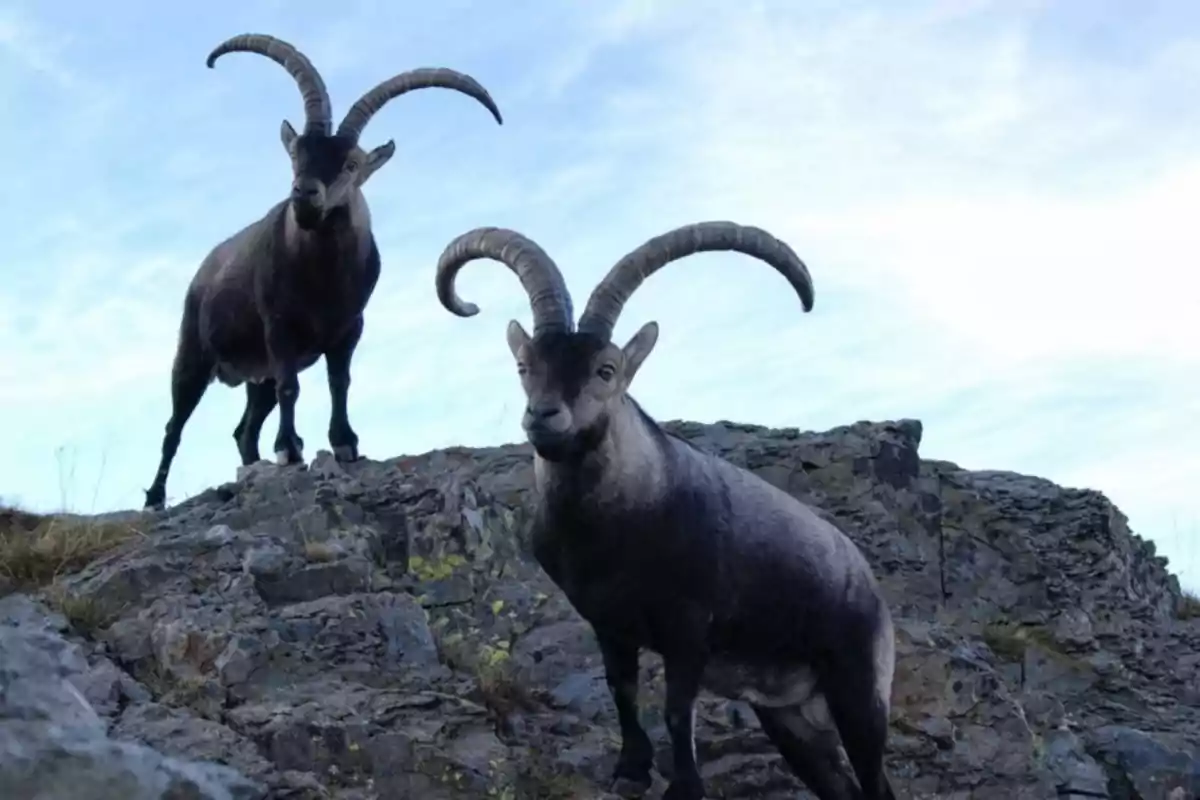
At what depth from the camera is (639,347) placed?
7086 millimetres

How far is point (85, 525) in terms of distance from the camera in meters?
9.87

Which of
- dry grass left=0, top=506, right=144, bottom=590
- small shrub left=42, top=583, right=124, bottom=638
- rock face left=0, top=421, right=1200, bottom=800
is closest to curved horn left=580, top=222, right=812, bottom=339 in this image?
rock face left=0, top=421, right=1200, bottom=800

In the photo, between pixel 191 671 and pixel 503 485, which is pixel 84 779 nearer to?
pixel 191 671

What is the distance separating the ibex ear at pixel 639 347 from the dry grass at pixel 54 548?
4041 mm

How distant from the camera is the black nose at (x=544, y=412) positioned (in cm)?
633

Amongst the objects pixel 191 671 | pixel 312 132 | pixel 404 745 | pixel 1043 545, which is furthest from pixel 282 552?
pixel 1043 545

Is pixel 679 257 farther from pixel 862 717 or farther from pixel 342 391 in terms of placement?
pixel 342 391

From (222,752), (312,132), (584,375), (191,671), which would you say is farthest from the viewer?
(312,132)

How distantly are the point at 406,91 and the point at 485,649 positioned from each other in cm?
442

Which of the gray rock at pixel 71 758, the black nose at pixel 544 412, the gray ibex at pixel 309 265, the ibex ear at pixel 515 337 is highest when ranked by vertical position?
the gray ibex at pixel 309 265

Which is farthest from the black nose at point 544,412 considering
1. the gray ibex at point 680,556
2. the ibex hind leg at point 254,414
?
the ibex hind leg at point 254,414

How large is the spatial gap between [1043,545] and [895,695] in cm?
303

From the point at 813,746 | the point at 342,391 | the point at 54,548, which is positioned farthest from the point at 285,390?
the point at 813,746

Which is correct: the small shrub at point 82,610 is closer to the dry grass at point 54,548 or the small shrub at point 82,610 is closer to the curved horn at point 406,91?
the dry grass at point 54,548
